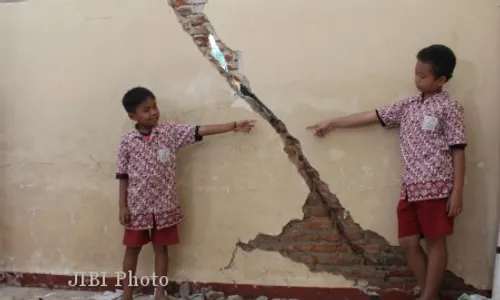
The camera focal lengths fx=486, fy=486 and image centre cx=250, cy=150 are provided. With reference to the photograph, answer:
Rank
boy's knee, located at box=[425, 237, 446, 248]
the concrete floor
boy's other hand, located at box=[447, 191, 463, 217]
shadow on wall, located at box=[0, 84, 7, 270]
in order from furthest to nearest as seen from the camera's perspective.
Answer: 1. shadow on wall, located at box=[0, 84, 7, 270]
2. the concrete floor
3. boy's knee, located at box=[425, 237, 446, 248]
4. boy's other hand, located at box=[447, 191, 463, 217]

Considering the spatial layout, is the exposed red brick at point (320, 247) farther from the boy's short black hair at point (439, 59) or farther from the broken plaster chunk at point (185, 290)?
the boy's short black hair at point (439, 59)

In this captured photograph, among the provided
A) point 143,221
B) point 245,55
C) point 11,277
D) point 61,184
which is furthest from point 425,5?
point 11,277

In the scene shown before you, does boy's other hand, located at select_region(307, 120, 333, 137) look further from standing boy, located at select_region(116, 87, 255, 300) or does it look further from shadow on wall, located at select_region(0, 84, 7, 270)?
shadow on wall, located at select_region(0, 84, 7, 270)

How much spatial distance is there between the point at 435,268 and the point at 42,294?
2.22 metres

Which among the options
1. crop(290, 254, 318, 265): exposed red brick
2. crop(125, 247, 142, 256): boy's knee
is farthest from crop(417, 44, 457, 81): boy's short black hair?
crop(125, 247, 142, 256): boy's knee

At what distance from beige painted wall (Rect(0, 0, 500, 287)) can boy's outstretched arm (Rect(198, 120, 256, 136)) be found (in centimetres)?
7

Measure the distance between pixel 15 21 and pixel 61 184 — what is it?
1.07 meters

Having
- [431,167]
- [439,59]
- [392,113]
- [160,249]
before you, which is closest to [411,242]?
[431,167]

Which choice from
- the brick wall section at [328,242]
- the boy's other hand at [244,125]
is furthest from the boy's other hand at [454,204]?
the boy's other hand at [244,125]

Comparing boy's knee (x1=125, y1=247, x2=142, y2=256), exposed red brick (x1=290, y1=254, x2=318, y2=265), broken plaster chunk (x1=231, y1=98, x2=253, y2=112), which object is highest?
broken plaster chunk (x1=231, y1=98, x2=253, y2=112)

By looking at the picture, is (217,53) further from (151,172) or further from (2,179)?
(2,179)

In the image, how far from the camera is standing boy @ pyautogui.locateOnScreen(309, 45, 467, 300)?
7.43ft

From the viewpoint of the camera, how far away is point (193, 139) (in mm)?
2648

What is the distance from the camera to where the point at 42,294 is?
9.52ft
